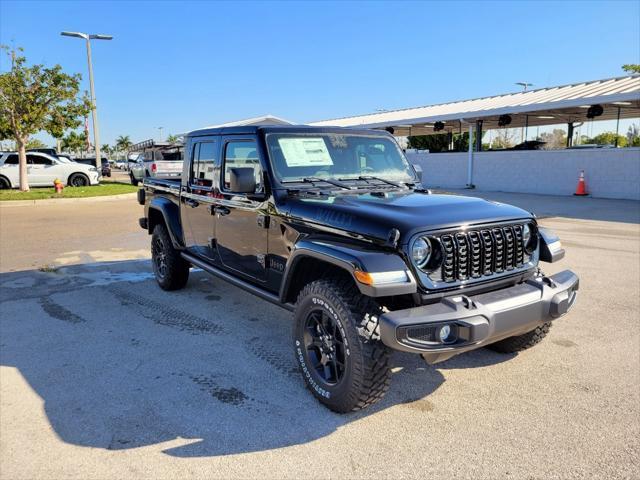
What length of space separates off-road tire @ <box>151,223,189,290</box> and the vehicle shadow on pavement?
0.17 m

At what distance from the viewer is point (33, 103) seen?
60.1 feet

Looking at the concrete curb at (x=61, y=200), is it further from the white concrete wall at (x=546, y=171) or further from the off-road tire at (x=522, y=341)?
the off-road tire at (x=522, y=341)

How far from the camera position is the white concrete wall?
16656 millimetres

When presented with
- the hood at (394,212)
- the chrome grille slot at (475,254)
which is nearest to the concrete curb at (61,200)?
the hood at (394,212)

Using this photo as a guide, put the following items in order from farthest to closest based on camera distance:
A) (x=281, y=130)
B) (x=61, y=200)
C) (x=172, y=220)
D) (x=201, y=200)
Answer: (x=61, y=200) < (x=172, y=220) < (x=201, y=200) < (x=281, y=130)

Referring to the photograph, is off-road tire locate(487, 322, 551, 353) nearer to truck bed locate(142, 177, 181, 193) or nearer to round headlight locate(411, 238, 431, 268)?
round headlight locate(411, 238, 431, 268)

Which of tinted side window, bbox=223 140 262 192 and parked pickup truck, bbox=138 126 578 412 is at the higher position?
tinted side window, bbox=223 140 262 192

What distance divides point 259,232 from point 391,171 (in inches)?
52.4

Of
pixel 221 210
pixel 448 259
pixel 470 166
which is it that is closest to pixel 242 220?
pixel 221 210

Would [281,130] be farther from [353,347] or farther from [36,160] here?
[36,160]

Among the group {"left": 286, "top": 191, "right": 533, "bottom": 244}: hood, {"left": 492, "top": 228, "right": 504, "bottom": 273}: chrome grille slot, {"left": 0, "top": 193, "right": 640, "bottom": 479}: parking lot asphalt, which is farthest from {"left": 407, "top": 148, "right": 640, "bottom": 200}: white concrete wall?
{"left": 492, "top": 228, "right": 504, "bottom": 273}: chrome grille slot

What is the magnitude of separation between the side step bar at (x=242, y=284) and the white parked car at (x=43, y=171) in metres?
19.8

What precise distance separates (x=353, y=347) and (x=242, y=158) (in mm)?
2071

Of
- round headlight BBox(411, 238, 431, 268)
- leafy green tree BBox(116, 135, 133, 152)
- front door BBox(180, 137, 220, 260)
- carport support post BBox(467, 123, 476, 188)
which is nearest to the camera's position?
round headlight BBox(411, 238, 431, 268)
